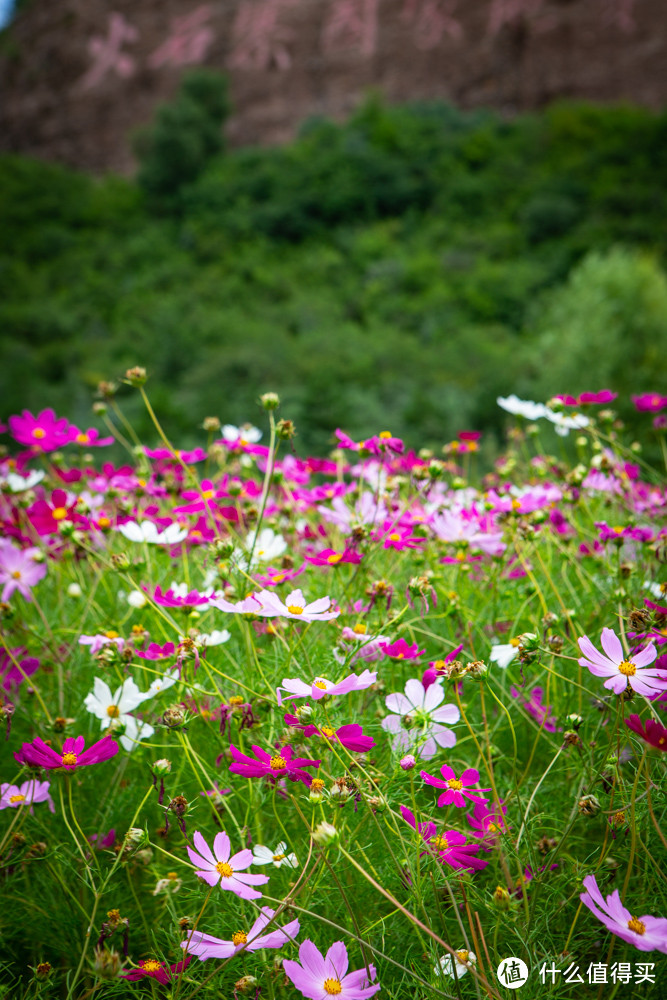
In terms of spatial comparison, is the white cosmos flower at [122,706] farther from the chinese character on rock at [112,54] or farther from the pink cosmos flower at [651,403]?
the chinese character on rock at [112,54]

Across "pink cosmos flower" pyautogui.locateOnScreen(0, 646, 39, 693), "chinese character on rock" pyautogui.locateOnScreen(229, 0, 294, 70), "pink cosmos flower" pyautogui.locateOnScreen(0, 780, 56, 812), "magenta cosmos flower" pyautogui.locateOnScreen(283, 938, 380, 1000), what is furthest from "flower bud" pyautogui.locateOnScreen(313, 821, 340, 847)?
"chinese character on rock" pyautogui.locateOnScreen(229, 0, 294, 70)

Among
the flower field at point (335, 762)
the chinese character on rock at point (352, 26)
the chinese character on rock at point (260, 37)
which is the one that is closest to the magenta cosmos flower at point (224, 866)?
the flower field at point (335, 762)

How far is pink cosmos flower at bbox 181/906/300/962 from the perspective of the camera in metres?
0.49

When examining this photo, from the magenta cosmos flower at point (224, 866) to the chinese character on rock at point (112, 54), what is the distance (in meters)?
23.4

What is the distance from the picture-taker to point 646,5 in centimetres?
1612

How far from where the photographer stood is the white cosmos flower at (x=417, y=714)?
632 millimetres

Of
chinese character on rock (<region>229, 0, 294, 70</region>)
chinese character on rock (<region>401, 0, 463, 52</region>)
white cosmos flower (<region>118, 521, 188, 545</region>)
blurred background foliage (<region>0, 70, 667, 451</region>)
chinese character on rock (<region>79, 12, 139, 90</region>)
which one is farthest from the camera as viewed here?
chinese character on rock (<region>79, 12, 139, 90</region>)

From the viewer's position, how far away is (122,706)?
66 centimetres

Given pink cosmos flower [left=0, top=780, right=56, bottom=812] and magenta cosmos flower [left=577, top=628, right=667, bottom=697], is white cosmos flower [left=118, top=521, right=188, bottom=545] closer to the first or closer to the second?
pink cosmos flower [left=0, top=780, right=56, bottom=812]

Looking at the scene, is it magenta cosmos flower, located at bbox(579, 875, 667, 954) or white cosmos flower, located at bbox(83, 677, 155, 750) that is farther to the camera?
white cosmos flower, located at bbox(83, 677, 155, 750)

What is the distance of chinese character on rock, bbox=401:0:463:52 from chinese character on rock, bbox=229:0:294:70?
3.35 m

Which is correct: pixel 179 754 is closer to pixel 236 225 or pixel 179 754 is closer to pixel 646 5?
pixel 236 225

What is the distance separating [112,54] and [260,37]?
494 cm

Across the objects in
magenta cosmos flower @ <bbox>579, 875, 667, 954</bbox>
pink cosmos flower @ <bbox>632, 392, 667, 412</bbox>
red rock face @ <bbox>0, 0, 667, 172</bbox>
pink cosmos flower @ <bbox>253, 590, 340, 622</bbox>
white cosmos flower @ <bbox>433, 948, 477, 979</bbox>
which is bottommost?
white cosmos flower @ <bbox>433, 948, 477, 979</bbox>
